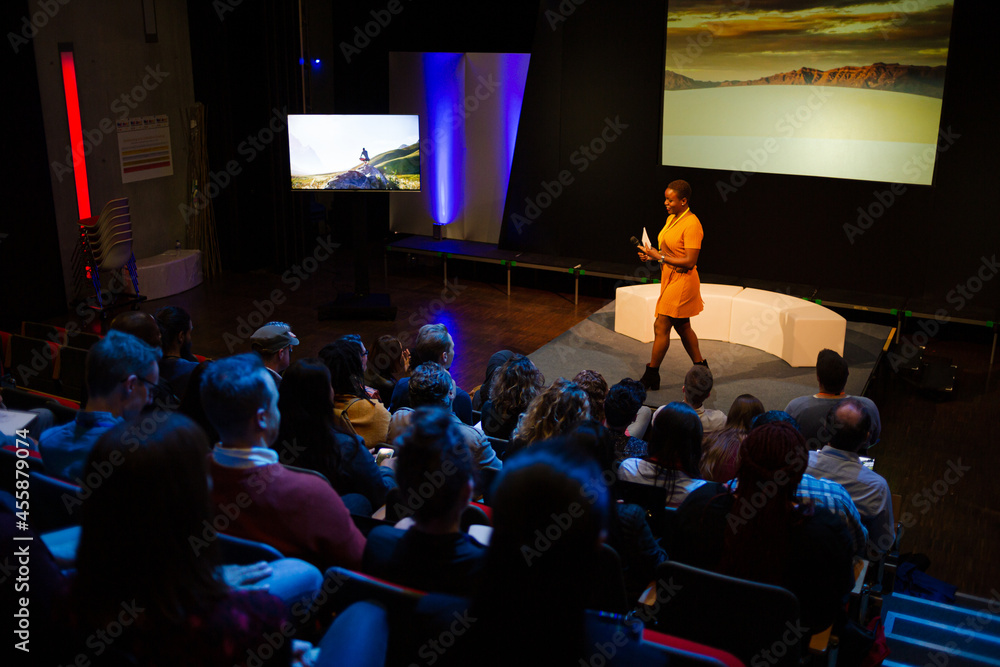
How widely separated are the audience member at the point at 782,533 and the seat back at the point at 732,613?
0.20 metres

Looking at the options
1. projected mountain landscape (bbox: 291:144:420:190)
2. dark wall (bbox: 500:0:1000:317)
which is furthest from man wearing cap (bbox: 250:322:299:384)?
dark wall (bbox: 500:0:1000:317)

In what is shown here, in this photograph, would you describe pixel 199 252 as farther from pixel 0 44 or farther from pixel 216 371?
pixel 216 371

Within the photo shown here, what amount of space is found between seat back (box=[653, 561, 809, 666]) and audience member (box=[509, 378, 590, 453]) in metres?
0.91

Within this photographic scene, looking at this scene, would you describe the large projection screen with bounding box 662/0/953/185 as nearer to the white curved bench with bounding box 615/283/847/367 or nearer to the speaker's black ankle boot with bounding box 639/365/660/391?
the white curved bench with bounding box 615/283/847/367

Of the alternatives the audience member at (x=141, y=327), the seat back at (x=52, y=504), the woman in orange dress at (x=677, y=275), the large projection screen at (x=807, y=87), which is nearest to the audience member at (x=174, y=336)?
the audience member at (x=141, y=327)

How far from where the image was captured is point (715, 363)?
676 cm

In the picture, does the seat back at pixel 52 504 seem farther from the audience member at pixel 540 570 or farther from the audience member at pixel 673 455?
the audience member at pixel 673 455

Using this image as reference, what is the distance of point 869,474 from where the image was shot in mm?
3211

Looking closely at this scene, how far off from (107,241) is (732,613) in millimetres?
7215

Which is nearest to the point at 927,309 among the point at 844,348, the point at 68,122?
the point at 844,348

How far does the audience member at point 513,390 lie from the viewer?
12.5ft

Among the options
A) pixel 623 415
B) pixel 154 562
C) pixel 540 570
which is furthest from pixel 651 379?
pixel 154 562

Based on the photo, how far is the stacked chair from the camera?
310 inches

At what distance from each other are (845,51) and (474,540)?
7011mm
